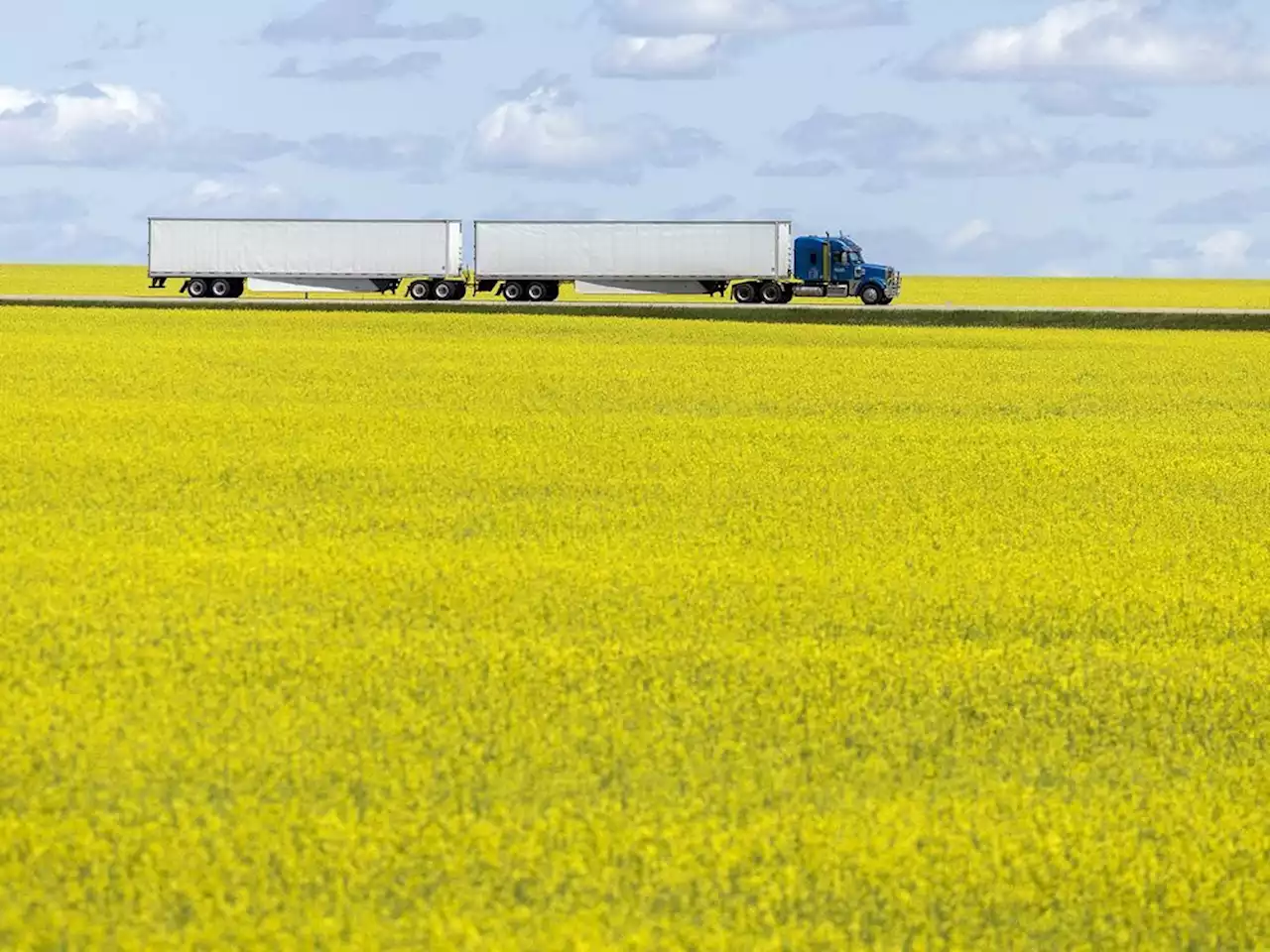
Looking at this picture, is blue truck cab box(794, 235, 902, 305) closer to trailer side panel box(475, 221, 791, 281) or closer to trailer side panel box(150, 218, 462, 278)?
trailer side panel box(475, 221, 791, 281)

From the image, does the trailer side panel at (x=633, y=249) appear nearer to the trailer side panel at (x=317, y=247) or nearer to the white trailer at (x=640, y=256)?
the white trailer at (x=640, y=256)

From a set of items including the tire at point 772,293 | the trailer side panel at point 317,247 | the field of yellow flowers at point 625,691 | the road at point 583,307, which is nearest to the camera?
the field of yellow flowers at point 625,691

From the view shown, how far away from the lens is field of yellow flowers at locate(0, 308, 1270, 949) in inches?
329

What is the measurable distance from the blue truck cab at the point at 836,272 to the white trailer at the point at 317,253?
1263cm

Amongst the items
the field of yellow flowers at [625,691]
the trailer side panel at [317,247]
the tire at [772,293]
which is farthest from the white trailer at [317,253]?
the field of yellow flowers at [625,691]

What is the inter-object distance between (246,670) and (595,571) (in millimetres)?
4415

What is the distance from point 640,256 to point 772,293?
4872mm

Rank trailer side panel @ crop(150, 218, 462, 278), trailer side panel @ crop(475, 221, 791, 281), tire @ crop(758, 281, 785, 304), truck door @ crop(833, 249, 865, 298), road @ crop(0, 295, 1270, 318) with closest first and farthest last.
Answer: road @ crop(0, 295, 1270, 318), trailer side panel @ crop(475, 221, 791, 281), truck door @ crop(833, 249, 865, 298), tire @ crop(758, 281, 785, 304), trailer side panel @ crop(150, 218, 462, 278)

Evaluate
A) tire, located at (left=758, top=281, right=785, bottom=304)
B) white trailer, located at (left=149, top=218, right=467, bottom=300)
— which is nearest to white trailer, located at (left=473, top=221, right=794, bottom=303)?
tire, located at (left=758, top=281, right=785, bottom=304)

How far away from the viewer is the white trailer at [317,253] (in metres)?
71.2

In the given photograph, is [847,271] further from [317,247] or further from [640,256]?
[317,247]

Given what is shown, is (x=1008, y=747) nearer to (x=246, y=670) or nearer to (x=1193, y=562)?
(x=246, y=670)

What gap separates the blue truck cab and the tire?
0.65m

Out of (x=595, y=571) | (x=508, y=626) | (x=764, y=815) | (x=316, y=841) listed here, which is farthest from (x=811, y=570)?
(x=316, y=841)
